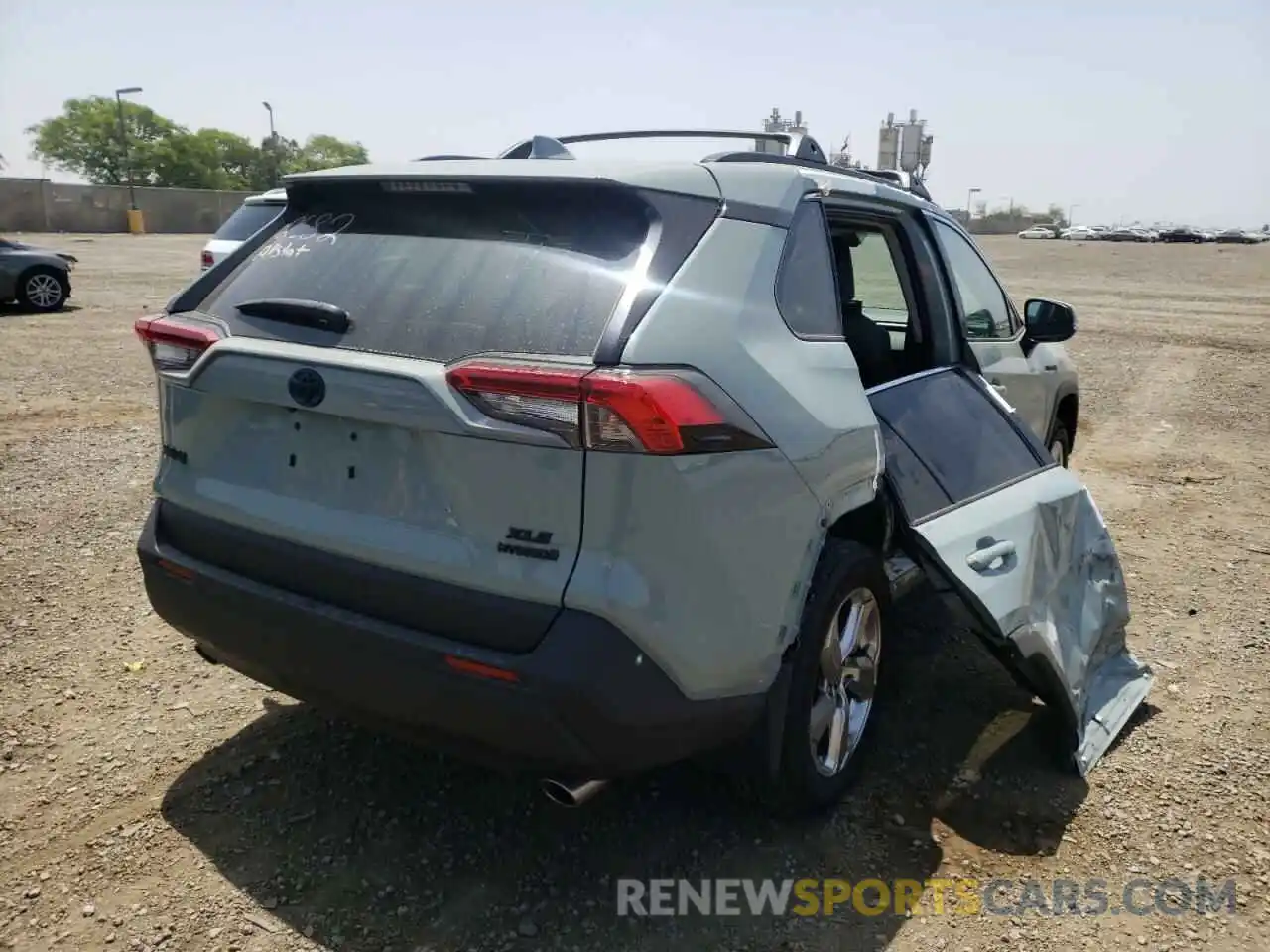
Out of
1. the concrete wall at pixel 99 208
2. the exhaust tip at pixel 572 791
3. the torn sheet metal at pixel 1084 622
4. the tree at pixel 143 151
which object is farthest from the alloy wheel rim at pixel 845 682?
the tree at pixel 143 151

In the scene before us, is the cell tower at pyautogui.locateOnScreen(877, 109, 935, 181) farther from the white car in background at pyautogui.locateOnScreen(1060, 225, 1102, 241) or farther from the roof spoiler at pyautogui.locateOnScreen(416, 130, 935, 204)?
the white car in background at pyautogui.locateOnScreen(1060, 225, 1102, 241)

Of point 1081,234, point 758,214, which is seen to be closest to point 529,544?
point 758,214

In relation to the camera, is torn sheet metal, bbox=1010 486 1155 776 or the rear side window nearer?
the rear side window

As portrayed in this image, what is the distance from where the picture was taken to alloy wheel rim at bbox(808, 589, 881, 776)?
112 inches

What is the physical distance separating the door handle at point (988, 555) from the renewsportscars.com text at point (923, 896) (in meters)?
0.92

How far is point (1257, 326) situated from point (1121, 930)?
17593 millimetres

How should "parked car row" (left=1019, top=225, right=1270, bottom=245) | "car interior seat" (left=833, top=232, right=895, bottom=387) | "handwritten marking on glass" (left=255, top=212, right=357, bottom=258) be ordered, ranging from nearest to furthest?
"handwritten marking on glass" (left=255, top=212, right=357, bottom=258) < "car interior seat" (left=833, top=232, right=895, bottom=387) < "parked car row" (left=1019, top=225, right=1270, bottom=245)

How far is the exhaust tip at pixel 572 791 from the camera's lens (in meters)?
2.24

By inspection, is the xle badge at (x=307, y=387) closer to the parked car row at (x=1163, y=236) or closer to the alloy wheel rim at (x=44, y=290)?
the alloy wheel rim at (x=44, y=290)


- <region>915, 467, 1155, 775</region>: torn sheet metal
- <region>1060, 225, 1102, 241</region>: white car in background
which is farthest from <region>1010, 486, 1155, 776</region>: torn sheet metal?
<region>1060, 225, 1102, 241</region>: white car in background

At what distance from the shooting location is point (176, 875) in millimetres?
2594

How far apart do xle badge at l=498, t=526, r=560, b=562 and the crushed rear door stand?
1.33 meters

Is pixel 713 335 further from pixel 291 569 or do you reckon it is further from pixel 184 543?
pixel 184 543

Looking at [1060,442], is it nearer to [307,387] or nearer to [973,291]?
[973,291]
